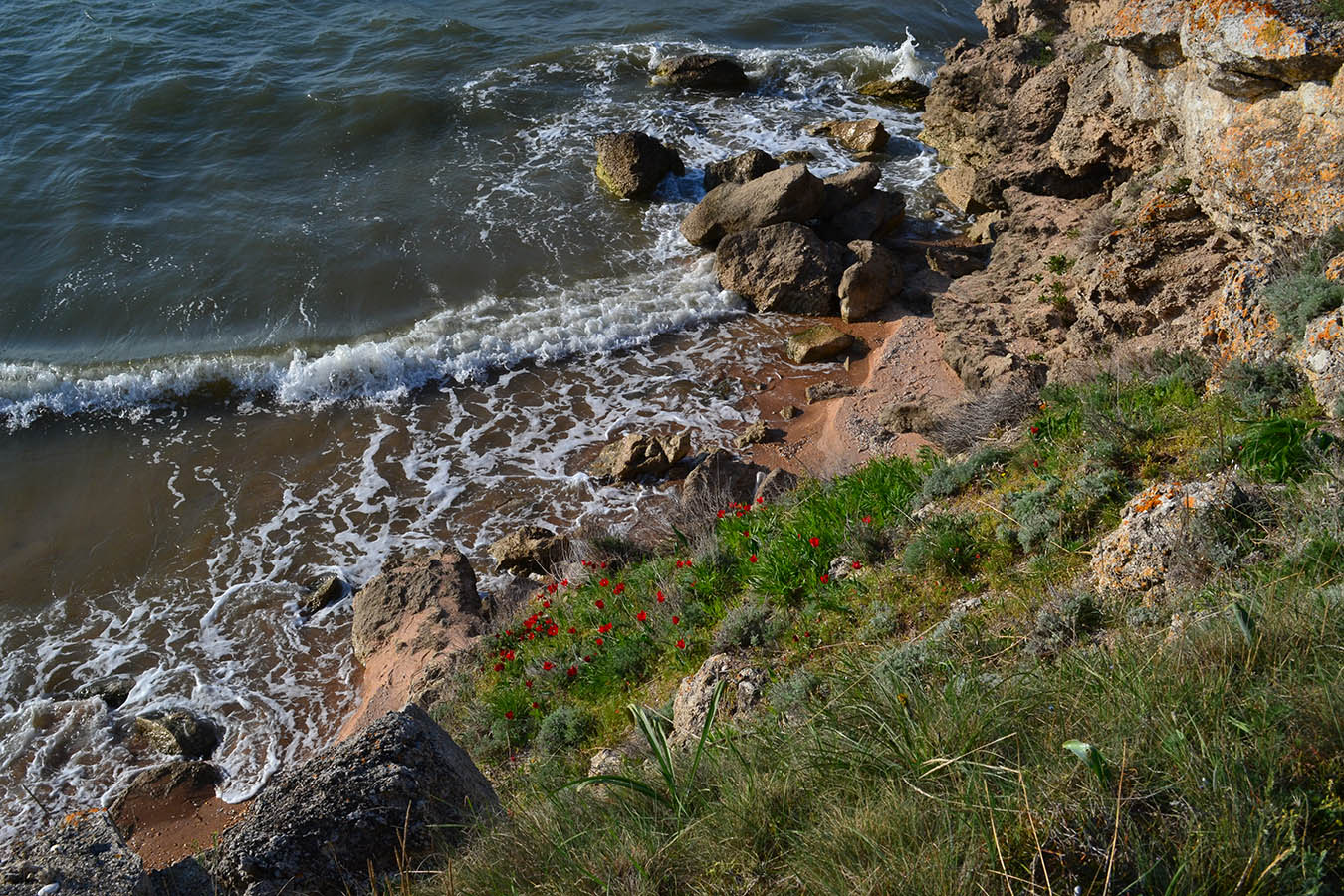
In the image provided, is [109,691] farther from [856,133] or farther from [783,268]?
[856,133]

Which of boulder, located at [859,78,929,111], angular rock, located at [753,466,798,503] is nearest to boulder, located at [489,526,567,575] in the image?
angular rock, located at [753,466,798,503]

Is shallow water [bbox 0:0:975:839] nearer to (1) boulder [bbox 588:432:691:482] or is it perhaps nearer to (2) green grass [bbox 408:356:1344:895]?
(1) boulder [bbox 588:432:691:482]

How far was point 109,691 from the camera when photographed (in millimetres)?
8453

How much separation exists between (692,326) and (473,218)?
17.2 ft

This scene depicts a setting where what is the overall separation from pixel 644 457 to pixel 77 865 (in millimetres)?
7459

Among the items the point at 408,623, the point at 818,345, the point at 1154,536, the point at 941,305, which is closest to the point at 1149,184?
the point at 941,305

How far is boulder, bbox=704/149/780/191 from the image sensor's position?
16.1 m

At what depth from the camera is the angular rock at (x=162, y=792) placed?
7.43 metres

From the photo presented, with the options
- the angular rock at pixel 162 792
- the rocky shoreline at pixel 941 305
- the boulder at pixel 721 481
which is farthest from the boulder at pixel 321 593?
the boulder at pixel 721 481

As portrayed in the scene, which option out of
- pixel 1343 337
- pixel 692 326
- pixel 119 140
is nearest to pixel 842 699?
pixel 1343 337

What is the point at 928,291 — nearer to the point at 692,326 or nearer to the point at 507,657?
the point at 692,326

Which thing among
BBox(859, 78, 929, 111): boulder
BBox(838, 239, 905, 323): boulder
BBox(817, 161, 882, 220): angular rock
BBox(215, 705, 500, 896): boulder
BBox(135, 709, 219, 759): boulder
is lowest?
BBox(135, 709, 219, 759): boulder

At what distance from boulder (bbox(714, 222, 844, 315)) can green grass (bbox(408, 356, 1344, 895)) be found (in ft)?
24.3

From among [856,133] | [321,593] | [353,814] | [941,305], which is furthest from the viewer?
[856,133]
